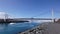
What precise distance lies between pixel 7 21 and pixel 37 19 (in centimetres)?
1062

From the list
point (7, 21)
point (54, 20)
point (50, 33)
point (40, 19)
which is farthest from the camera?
point (7, 21)

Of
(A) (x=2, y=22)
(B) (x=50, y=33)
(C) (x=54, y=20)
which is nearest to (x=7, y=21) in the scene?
(A) (x=2, y=22)

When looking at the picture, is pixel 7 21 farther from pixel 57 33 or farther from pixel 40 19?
pixel 57 33

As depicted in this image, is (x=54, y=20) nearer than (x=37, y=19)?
Yes

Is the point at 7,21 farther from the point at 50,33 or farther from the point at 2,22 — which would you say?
the point at 50,33

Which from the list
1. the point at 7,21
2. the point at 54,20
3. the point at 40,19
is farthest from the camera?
the point at 7,21

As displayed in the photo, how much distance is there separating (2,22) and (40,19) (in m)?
11.5

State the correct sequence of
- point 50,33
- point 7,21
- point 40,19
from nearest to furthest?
point 50,33 < point 40,19 < point 7,21

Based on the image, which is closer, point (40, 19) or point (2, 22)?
point (40, 19)

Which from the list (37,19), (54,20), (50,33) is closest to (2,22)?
(37,19)

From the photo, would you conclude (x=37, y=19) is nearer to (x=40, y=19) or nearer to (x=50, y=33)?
(x=40, y=19)

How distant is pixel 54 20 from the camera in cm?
659

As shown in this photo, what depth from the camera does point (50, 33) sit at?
2.72 metres

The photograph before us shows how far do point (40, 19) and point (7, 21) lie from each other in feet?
36.3
